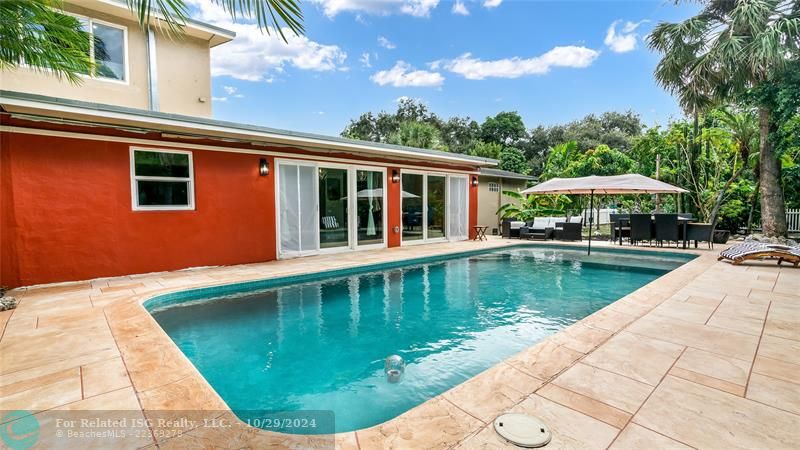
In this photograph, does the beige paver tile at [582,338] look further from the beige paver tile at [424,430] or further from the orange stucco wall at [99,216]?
the orange stucco wall at [99,216]

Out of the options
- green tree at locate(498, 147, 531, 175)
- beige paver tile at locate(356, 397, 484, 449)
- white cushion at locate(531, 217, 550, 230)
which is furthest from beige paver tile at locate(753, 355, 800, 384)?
green tree at locate(498, 147, 531, 175)

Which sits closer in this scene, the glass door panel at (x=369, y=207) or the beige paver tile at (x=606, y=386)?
the beige paver tile at (x=606, y=386)

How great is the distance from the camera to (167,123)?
6613mm

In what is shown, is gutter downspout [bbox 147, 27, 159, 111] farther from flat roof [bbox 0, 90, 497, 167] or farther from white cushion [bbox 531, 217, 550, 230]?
white cushion [bbox 531, 217, 550, 230]

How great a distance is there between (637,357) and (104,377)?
443 centimetres

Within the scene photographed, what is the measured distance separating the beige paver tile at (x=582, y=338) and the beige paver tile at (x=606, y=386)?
1.62ft

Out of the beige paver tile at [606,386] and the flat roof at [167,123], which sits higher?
the flat roof at [167,123]

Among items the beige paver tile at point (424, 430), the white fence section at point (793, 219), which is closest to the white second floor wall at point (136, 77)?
the beige paver tile at point (424, 430)

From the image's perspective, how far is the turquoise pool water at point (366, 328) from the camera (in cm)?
335

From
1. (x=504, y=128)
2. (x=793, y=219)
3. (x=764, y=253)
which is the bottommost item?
(x=764, y=253)

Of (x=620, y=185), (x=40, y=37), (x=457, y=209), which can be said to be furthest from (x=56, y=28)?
(x=620, y=185)

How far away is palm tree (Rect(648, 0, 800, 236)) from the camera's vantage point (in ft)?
28.8

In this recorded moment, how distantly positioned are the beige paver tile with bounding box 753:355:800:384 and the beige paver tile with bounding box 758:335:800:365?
0.10 meters

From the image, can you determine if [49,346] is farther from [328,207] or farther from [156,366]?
[328,207]
